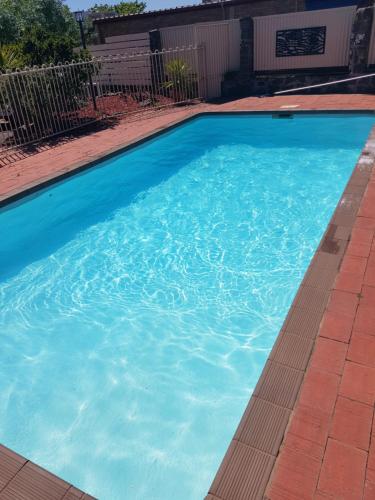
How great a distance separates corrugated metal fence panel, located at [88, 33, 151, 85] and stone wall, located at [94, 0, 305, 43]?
1.27 meters

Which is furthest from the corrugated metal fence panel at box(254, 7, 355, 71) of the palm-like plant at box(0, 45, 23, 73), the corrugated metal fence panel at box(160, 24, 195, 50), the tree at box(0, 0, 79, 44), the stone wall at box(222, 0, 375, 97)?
the tree at box(0, 0, 79, 44)

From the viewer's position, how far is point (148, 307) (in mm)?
4555

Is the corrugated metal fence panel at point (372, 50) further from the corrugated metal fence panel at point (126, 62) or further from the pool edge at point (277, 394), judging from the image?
the pool edge at point (277, 394)

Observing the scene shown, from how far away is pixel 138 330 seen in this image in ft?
13.8

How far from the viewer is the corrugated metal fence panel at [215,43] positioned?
1409 centimetres

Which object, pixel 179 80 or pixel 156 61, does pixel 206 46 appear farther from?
pixel 156 61

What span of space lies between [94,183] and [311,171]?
4.75 m

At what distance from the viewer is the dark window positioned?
44.2 feet

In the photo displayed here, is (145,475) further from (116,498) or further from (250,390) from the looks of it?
(250,390)

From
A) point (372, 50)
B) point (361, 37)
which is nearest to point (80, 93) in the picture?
point (361, 37)

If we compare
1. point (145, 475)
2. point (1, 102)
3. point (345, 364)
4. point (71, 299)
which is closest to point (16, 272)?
point (71, 299)

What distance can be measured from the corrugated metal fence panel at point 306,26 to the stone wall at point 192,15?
8.22 feet

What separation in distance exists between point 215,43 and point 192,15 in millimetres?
3985

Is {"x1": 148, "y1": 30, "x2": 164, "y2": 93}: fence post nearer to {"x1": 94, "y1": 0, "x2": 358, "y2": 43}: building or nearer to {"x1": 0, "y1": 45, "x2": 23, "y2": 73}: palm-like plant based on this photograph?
{"x1": 94, "y1": 0, "x2": 358, "y2": 43}: building
